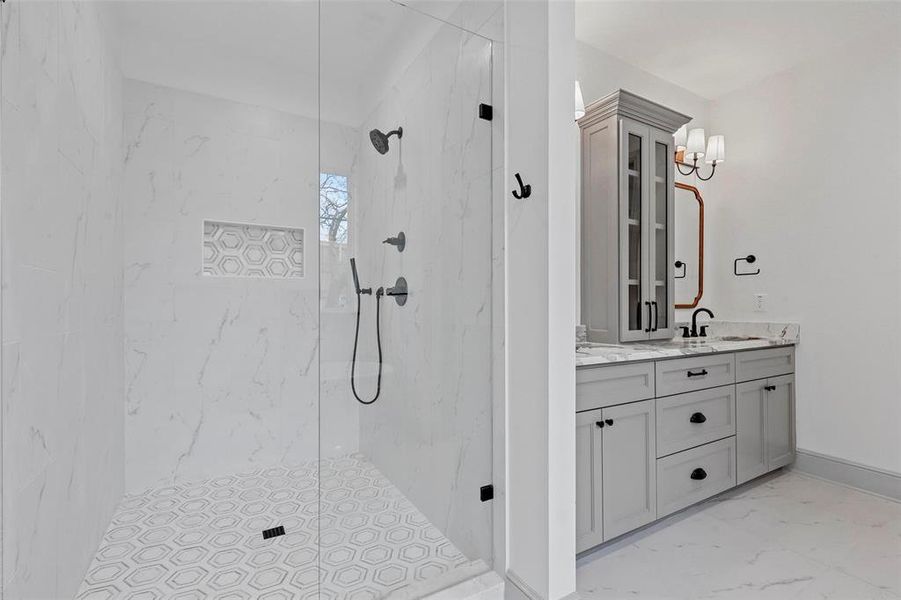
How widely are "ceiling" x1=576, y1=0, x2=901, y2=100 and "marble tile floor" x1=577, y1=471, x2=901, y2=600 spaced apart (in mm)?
2624

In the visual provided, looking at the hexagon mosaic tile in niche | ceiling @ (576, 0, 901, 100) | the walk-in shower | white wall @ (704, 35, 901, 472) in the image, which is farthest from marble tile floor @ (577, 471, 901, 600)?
ceiling @ (576, 0, 901, 100)

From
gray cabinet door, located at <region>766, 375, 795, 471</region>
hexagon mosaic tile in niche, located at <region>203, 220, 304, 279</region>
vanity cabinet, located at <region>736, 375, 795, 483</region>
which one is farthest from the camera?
hexagon mosaic tile in niche, located at <region>203, 220, 304, 279</region>

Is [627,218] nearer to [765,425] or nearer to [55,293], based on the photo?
[765,425]

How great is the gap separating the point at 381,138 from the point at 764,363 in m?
2.50

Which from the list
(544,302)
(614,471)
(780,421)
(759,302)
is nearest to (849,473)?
(780,421)

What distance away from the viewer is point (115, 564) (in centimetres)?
183

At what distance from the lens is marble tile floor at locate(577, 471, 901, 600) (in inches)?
66.4

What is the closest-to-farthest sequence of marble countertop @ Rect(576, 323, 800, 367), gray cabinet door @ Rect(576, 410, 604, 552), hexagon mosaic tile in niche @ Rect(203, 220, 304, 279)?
1. gray cabinet door @ Rect(576, 410, 604, 552)
2. marble countertop @ Rect(576, 323, 800, 367)
3. hexagon mosaic tile in niche @ Rect(203, 220, 304, 279)

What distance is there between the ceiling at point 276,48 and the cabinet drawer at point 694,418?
182 centimetres

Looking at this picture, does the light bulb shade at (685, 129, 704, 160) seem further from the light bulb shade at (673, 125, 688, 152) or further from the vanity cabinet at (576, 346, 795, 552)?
the vanity cabinet at (576, 346, 795, 552)

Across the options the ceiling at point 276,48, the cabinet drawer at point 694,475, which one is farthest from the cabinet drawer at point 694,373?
the ceiling at point 276,48

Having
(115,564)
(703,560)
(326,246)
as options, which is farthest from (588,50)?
(115,564)

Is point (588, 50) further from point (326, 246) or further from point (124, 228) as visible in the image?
point (124, 228)

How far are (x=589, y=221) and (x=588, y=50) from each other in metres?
1.11
